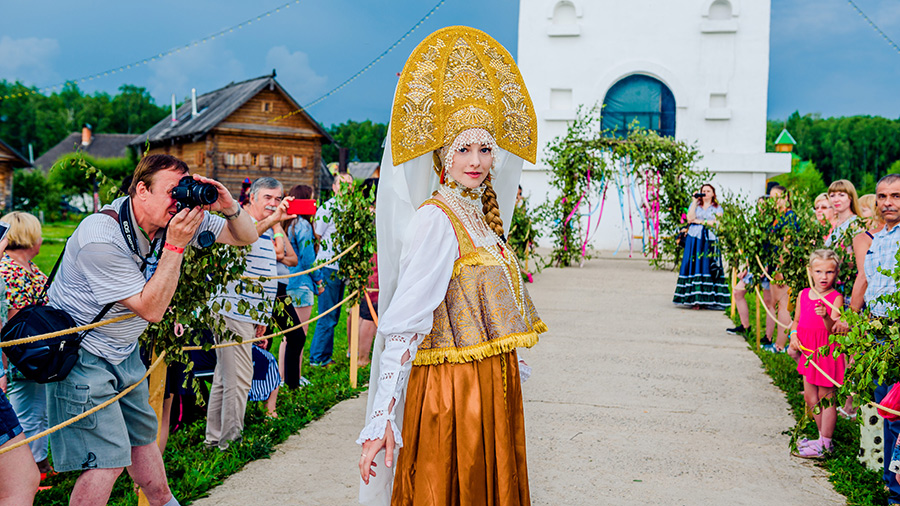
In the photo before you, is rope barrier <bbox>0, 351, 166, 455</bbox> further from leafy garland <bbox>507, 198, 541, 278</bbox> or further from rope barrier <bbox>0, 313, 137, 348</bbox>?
leafy garland <bbox>507, 198, 541, 278</bbox>

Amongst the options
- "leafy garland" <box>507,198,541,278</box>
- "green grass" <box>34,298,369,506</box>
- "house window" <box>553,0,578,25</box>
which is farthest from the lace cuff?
"house window" <box>553,0,578,25</box>

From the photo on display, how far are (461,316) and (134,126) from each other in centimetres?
9120

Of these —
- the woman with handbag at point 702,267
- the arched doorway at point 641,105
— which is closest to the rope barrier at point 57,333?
the woman with handbag at point 702,267

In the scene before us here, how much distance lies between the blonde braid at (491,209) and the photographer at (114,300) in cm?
107

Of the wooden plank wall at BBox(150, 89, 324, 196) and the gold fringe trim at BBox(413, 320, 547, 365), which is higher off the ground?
the wooden plank wall at BBox(150, 89, 324, 196)

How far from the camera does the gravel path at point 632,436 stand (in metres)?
3.91

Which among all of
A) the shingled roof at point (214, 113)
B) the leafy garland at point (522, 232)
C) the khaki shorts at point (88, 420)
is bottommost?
the khaki shorts at point (88, 420)

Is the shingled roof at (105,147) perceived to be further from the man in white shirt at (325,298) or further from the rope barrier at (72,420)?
the rope barrier at (72,420)

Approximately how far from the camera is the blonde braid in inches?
109

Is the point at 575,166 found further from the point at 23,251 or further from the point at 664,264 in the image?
the point at 23,251

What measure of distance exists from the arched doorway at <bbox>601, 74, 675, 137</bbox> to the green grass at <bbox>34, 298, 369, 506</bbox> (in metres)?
15.2

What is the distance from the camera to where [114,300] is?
2566 millimetres

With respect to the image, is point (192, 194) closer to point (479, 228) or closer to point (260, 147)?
point (479, 228)

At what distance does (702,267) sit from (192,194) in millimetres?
9091
